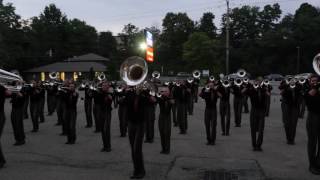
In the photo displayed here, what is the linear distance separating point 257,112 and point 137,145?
4.40 m

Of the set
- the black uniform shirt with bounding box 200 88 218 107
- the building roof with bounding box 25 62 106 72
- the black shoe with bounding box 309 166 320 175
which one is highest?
the building roof with bounding box 25 62 106 72

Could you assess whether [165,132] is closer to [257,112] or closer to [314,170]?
[257,112]

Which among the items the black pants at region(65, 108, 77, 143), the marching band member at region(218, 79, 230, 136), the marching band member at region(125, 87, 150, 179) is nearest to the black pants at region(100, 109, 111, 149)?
the black pants at region(65, 108, 77, 143)

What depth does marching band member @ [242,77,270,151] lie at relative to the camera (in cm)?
1133

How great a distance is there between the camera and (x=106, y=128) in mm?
11320

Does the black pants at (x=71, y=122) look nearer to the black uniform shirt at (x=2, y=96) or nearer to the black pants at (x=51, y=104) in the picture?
the black uniform shirt at (x=2, y=96)

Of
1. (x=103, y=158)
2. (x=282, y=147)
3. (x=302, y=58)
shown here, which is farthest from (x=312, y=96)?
A: (x=302, y=58)

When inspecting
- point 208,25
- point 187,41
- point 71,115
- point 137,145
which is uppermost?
point 208,25

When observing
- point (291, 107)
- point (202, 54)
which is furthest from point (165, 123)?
point (202, 54)

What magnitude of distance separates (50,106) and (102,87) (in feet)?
30.5

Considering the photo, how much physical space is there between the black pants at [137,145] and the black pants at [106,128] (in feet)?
8.97

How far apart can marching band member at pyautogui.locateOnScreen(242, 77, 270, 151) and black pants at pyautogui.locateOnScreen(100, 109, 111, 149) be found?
12.8ft

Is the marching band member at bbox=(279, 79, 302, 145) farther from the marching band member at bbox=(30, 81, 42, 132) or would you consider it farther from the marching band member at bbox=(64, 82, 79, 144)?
the marching band member at bbox=(30, 81, 42, 132)

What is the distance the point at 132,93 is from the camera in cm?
872
